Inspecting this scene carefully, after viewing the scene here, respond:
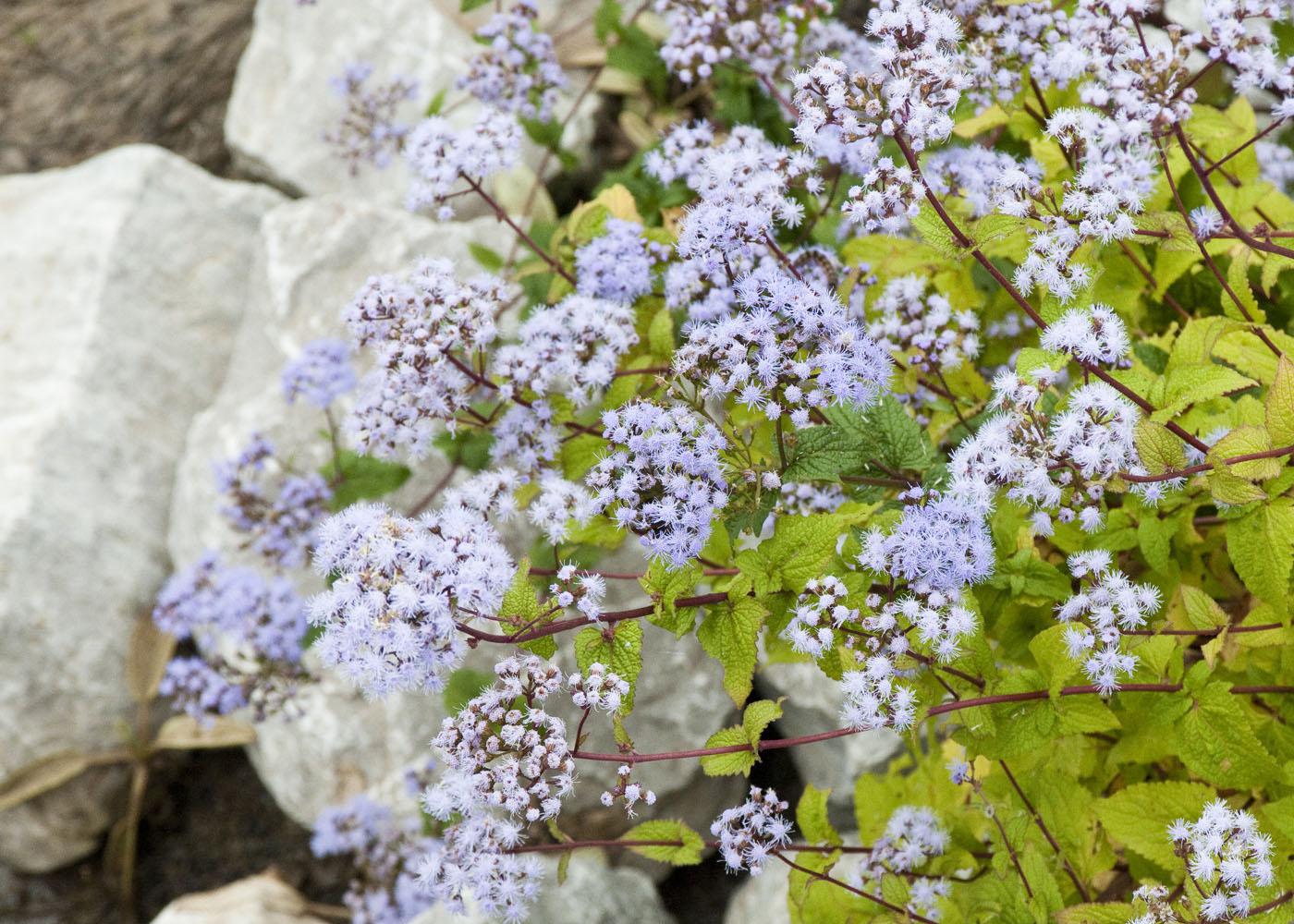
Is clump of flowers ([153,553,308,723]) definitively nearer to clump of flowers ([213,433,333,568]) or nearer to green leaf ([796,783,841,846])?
clump of flowers ([213,433,333,568])

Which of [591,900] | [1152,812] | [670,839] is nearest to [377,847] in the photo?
[591,900]

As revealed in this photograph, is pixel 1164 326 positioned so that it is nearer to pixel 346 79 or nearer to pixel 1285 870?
pixel 1285 870

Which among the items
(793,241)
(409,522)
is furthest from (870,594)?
(793,241)

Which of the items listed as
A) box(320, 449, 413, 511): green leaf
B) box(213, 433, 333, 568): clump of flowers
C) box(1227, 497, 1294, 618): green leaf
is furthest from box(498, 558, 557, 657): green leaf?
box(213, 433, 333, 568): clump of flowers

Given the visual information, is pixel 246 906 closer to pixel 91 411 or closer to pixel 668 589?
pixel 91 411

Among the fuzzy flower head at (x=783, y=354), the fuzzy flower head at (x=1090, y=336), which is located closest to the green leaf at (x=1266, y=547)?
the fuzzy flower head at (x=1090, y=336)

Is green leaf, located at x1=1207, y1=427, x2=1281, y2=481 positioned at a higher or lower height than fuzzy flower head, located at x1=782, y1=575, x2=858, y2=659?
higher
